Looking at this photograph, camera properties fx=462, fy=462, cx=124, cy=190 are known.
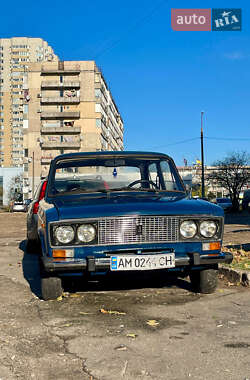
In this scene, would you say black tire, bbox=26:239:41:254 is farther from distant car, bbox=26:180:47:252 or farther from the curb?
the curb

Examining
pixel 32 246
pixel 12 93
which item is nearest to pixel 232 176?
pixel 32 246

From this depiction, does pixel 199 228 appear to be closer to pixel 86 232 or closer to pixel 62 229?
pixel 86 232

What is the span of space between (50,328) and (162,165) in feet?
10.1

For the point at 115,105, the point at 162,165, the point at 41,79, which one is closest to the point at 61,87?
the point at 41,79

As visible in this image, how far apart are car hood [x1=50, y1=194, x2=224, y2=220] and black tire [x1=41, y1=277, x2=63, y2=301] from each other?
2.64 feet

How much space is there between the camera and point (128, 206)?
16.1ft

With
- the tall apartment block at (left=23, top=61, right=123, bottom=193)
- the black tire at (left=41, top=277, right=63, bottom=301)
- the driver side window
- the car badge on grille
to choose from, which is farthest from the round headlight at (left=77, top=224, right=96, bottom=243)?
the tall apartment block at (left=23, top=61, right=123, bottom=193)

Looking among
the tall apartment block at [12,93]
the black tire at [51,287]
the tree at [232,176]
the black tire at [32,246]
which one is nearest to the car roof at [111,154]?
the black tire at [51,287]

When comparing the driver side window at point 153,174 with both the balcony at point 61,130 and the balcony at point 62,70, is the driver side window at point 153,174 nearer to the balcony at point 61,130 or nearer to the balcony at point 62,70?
the balcony at point 61,130

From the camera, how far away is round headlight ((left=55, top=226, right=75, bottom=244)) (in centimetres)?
475

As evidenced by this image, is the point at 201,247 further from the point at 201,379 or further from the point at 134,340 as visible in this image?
the point at 201,379

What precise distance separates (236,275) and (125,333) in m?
2.81

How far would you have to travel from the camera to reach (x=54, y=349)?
3570 mm

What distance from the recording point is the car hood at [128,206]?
4.80 m
